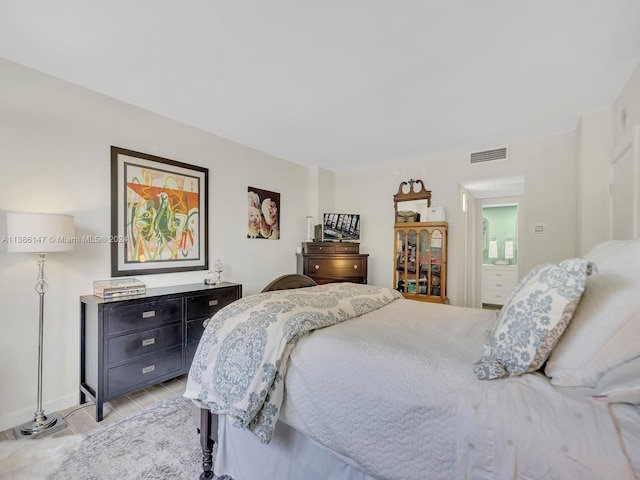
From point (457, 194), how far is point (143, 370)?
3816 millimetres

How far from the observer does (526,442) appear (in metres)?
0.79

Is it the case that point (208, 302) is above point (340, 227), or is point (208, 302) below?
below

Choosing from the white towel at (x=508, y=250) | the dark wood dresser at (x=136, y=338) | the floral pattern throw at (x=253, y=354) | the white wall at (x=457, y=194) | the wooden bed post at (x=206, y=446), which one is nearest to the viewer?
the floral pattern throw at (x=253, y=354)

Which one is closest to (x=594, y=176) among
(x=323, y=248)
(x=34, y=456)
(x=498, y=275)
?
(x=323, y=248)

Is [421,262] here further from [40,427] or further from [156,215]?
[40,427]

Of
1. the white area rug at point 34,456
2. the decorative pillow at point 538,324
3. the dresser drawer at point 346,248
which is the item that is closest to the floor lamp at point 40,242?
the white area rug at point 34,456

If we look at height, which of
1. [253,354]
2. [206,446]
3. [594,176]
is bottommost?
[206,446]

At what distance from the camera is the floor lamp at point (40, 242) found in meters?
1.85

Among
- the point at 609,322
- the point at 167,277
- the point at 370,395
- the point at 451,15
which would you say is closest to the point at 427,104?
the point at 451,15

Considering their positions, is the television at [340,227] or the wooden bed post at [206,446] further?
the television at [340,227]

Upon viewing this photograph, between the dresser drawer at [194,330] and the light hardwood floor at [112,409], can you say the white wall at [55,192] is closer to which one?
the light hardwood floor at [112,409]

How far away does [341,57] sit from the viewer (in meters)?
1.96

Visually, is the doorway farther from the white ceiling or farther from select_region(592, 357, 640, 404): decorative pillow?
select_region(592, 357, 640, 404): decorative pillow

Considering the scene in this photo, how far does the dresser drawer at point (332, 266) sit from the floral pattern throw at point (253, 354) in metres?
2.27
